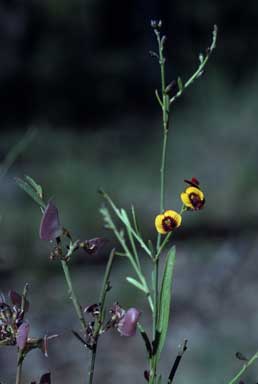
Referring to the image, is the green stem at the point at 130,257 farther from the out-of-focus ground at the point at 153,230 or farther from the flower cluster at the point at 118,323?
the out-of-focus ground at the point at 153,230

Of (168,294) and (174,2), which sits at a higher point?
(168,294)

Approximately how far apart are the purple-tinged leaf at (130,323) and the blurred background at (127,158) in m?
0.15

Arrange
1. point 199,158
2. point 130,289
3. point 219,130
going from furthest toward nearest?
point 219,130 → point 199,158 → point 130,289

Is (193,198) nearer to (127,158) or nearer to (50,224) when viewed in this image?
(50,224)

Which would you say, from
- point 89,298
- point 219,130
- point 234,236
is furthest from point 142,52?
point 89,298

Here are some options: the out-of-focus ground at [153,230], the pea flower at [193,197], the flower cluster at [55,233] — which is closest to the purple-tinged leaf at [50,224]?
the flower cluster at [55,233]

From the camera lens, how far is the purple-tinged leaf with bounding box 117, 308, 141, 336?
Result: 614 mm

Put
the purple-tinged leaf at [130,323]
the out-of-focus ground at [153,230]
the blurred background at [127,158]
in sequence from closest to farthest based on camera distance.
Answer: the purple-tinged leaf at [130,323] < the out-of-focus ground at [153,230] < the blurred background at [127,158]

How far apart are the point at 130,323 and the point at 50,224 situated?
0.29 ft

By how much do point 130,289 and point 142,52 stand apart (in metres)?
4.63

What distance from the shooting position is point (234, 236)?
407cm

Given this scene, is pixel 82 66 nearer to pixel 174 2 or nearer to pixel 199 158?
pixel 174 2

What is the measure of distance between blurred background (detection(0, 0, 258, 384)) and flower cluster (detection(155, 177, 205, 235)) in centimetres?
15

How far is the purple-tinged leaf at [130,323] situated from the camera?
2.02 feet
